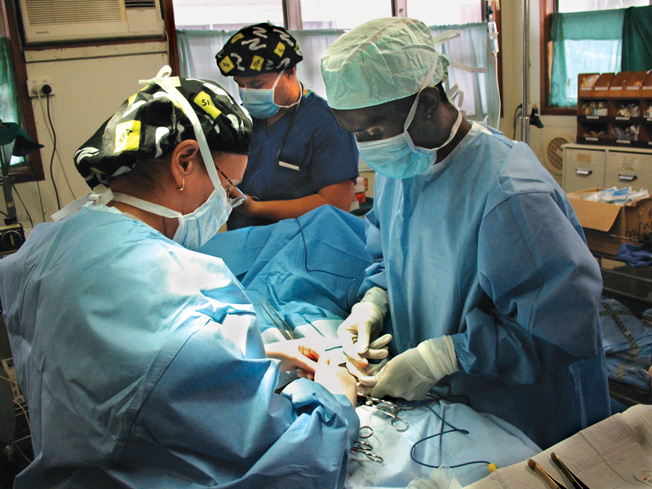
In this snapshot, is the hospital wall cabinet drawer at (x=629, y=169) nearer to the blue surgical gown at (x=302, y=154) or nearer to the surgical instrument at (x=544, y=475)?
the blue surgical gown at (x=302, y=154)

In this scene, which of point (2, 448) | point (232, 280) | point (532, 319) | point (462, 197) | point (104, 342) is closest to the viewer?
point (104, 342)

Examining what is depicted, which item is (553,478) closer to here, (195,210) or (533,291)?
(533,291)

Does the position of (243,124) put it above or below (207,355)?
above

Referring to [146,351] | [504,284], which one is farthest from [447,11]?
[146,351]

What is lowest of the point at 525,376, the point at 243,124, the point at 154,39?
the point at 525,376

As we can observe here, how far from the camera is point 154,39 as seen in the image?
160 inches

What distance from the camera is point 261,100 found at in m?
2.48

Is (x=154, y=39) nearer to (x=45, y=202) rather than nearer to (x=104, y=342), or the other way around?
(x=45, y=202)

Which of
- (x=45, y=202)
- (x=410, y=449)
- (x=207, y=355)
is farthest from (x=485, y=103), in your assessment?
(x=207, y=355)

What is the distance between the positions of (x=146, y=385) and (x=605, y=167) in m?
4.65

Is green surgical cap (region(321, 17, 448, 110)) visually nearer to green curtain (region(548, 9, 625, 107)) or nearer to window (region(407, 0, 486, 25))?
window (region(407, 0, 486, 25))

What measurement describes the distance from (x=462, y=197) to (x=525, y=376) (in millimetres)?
447

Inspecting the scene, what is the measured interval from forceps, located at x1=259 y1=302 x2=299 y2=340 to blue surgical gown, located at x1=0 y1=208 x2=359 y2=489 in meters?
0.75

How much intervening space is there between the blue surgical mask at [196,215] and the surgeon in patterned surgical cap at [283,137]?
1.17 metres
